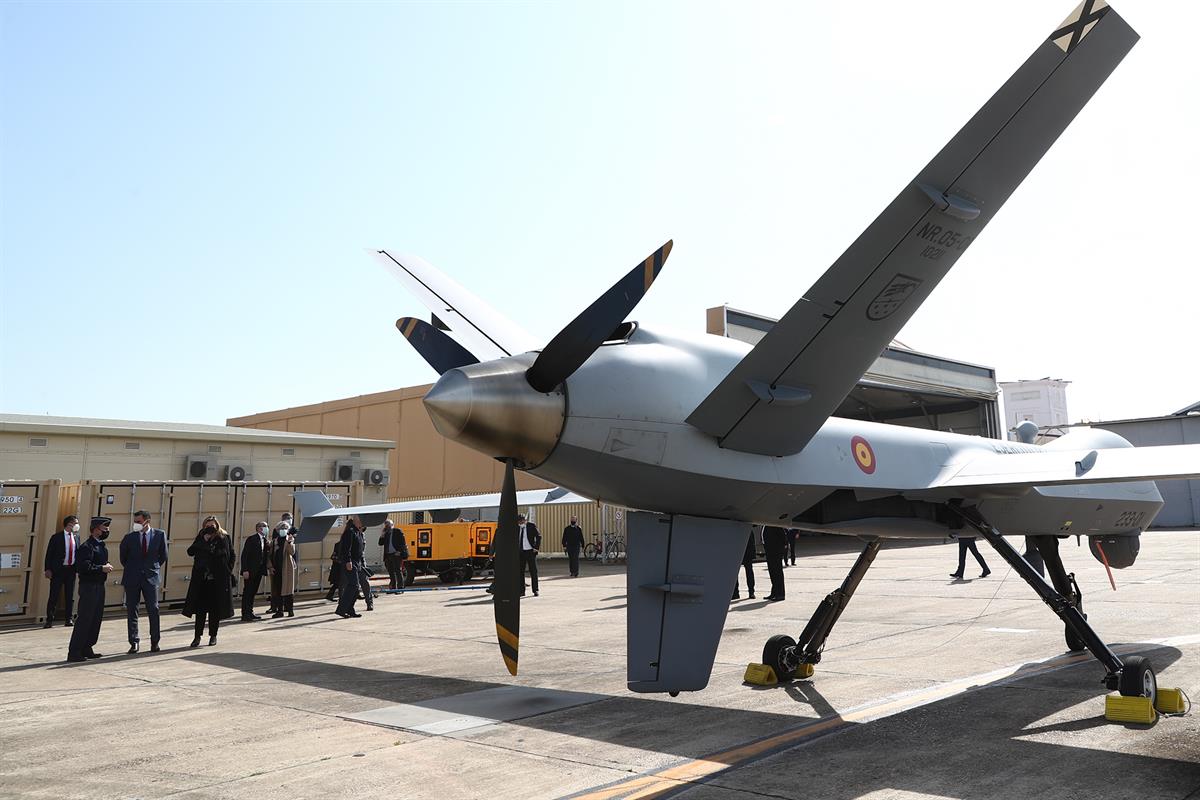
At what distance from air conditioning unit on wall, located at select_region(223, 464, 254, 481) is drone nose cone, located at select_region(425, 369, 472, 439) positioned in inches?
872

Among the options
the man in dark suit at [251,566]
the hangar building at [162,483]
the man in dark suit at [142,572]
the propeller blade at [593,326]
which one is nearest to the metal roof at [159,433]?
the hangar building at [162,483]

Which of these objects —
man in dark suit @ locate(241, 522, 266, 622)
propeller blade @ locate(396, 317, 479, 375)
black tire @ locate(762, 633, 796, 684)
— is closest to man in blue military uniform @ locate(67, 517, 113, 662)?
man in dark suit @ locate(241, 522, 266, 622)

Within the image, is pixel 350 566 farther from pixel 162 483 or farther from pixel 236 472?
pixel 236 472

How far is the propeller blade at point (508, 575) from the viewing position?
5.48 m

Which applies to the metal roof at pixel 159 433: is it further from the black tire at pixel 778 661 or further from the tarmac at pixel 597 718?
the black tire at pixel 778 661

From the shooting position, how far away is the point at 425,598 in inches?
833

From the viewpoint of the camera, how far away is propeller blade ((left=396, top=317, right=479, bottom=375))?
6.25 metres

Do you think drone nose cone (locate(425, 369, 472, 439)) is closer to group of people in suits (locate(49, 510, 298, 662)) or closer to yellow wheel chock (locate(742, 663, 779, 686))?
yellow wheel chock (locate(742, 663, 779, 686))

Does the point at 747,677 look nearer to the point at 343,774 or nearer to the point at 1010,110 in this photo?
the point at 343,774

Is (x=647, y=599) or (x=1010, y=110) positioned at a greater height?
(x=1010, y=110)

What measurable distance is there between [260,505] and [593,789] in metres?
16.7

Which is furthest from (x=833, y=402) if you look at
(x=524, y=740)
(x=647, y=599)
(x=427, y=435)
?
(x=427, y=435)

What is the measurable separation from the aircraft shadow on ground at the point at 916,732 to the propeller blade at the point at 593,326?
3.13 metres

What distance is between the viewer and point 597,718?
7.43m
